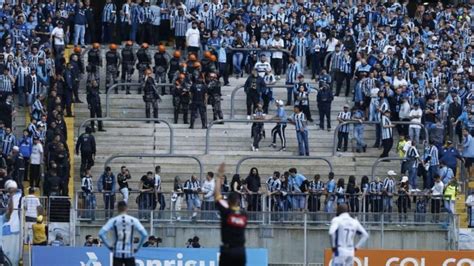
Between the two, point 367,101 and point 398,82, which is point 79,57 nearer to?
point 367,101

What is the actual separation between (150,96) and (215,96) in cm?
177

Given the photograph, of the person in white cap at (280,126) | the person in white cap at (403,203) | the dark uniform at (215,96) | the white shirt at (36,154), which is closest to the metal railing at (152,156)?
the white shirt at (36,154)

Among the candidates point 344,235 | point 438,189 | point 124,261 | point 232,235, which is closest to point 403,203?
point 438,189

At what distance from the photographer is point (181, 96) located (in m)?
51.1

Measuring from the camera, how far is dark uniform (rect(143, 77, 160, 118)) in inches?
2016

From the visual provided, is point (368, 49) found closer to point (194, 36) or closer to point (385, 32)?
point (385, 32)

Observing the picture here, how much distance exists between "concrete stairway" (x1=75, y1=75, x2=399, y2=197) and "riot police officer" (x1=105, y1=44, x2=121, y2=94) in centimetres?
49

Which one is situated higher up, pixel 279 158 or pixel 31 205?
pixel 279 158

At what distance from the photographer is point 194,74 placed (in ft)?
168

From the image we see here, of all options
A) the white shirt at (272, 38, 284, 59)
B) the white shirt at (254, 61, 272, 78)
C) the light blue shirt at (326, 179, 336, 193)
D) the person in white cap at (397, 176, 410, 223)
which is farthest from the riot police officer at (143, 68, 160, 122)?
the person in white cap at (397, 176, 410, 223)

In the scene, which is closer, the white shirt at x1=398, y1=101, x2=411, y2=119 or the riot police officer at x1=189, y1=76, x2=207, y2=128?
the white shirt at x1=398, y1=101, x2=411, y2=119

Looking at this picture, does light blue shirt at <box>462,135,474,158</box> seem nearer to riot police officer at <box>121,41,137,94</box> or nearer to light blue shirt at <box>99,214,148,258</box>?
riot police officer at <box>121,41,137,94</box>

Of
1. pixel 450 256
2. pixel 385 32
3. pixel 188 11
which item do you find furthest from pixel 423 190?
pixel 188 11

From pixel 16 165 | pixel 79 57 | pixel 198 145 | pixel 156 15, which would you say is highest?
pixel 156 15
